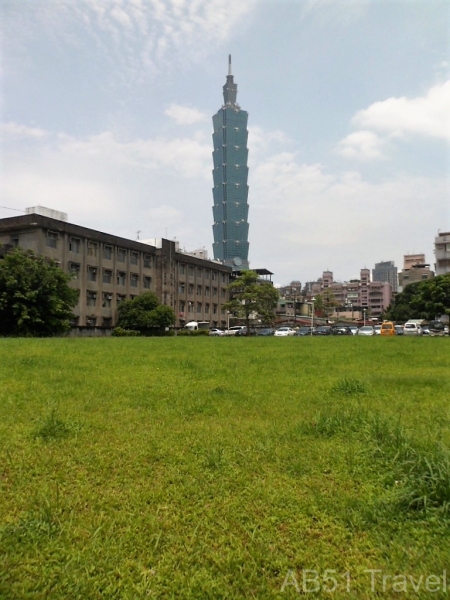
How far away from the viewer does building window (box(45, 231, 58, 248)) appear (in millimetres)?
44250

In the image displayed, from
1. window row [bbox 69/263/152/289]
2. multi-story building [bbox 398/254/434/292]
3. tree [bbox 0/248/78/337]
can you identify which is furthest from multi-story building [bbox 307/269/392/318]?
tree [bbox 0/248/78/337]

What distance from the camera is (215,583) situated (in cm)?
254

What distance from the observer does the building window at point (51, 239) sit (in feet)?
145

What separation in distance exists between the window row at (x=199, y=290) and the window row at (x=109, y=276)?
7045 millimetres

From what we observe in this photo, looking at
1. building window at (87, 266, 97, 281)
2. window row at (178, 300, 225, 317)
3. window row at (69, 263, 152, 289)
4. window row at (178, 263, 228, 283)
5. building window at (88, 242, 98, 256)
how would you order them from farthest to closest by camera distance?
window row at (178, 263, 228, 283), window row at (178, 300, 225, 317), building window at (88, 242, 98, 256), building window at (87, 266, 97, 281), window row at (69, 263, 152, 289)

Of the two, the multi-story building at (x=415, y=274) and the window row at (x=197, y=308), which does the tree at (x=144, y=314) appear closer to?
the window row at (x=197, y=308)

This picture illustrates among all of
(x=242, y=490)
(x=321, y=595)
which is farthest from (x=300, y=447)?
(x=321, y=595)

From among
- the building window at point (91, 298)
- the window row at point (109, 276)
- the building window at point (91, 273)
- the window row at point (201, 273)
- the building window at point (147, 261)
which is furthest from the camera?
the window row at point (201, 273)

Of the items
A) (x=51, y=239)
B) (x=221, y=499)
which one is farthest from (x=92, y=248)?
(x=221, y=499)

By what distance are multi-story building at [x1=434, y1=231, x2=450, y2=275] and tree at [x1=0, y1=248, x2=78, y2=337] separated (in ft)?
195

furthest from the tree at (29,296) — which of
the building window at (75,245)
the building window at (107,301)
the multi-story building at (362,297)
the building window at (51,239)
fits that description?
the multi-story building at (362,297)

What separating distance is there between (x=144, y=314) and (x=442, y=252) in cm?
4886

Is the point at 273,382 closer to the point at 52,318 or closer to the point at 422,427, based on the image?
the point at 422,427

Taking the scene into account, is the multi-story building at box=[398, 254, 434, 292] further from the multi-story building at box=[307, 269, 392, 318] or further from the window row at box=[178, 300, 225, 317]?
the window row at box=[178, 300, 225, 317]
